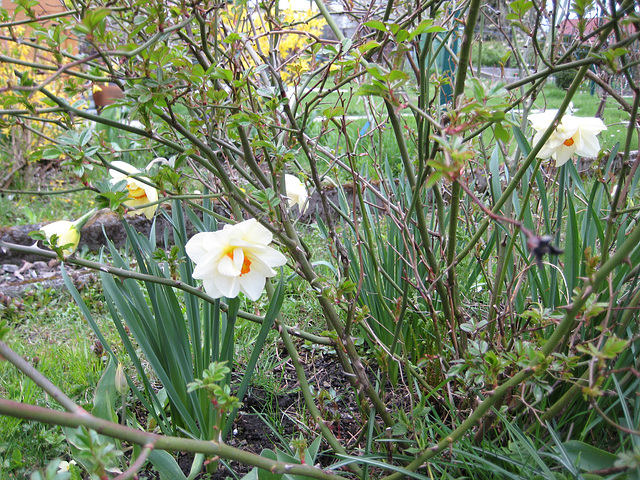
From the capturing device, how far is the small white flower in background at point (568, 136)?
1.02m

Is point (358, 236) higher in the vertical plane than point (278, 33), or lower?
lower

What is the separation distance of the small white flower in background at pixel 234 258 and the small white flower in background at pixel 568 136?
0.60 m

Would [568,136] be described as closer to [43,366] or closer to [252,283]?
[252,283]

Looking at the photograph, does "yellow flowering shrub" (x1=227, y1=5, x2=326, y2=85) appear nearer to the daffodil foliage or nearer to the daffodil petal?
the daffodil foliage

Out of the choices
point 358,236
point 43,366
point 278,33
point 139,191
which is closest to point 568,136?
point 358,236

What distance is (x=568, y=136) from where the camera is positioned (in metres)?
1.01

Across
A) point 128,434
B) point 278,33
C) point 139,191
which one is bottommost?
point 128,434

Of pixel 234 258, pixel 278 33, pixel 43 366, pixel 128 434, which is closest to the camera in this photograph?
pixel 128 434

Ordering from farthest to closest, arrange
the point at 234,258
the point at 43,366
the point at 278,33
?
the point at 43,366
the point at 278,33
the point at 234,258

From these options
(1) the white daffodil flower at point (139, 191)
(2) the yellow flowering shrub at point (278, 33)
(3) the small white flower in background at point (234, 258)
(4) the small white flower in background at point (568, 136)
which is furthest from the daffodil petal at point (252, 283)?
(4) the small white flower in background at point (568, 136)

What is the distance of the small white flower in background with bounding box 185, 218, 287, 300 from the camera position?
3.07ft

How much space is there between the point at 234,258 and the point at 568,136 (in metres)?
0.72

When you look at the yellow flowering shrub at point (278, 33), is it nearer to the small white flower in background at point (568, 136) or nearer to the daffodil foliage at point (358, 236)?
the daffodil foliage at point (358, 236)

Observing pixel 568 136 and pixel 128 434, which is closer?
pixel 128 434
